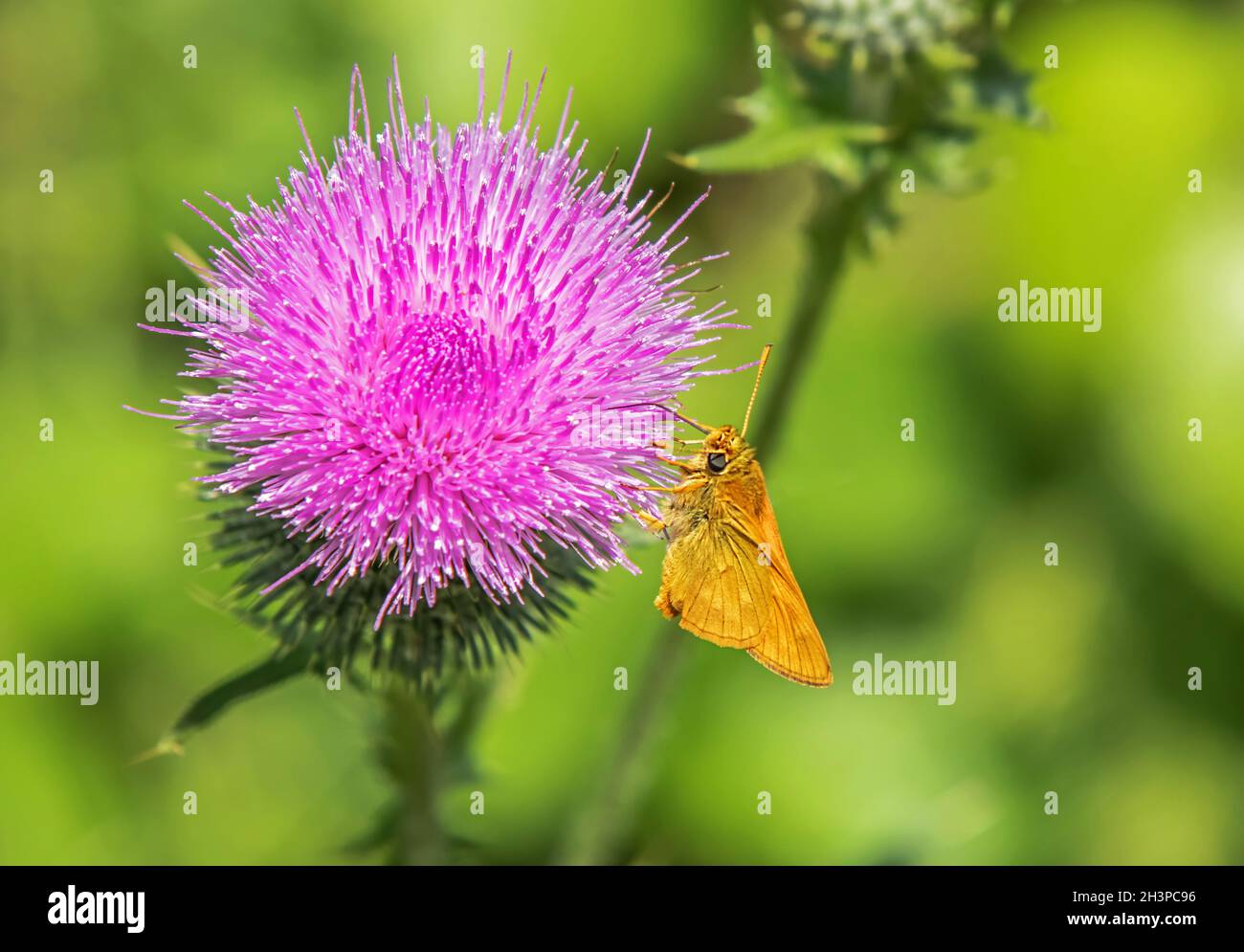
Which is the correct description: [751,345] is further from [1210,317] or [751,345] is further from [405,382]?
[405,382]

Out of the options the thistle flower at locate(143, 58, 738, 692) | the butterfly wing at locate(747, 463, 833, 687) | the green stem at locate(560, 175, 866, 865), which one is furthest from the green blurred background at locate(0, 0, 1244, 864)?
the thistle flower at locate(143, 58, 738, 692)

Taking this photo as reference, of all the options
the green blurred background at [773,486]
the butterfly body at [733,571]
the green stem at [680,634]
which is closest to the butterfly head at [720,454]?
the butterfly body at [733,571]

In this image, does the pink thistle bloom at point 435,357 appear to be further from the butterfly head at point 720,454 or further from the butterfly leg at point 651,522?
the butterfly head at point 720,454

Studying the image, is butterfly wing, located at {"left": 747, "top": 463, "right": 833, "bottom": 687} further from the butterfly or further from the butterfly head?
the butterfly head

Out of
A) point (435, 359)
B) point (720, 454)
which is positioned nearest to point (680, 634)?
point (720, 454)

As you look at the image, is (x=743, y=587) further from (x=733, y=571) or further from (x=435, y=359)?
(x=435, y=359)
